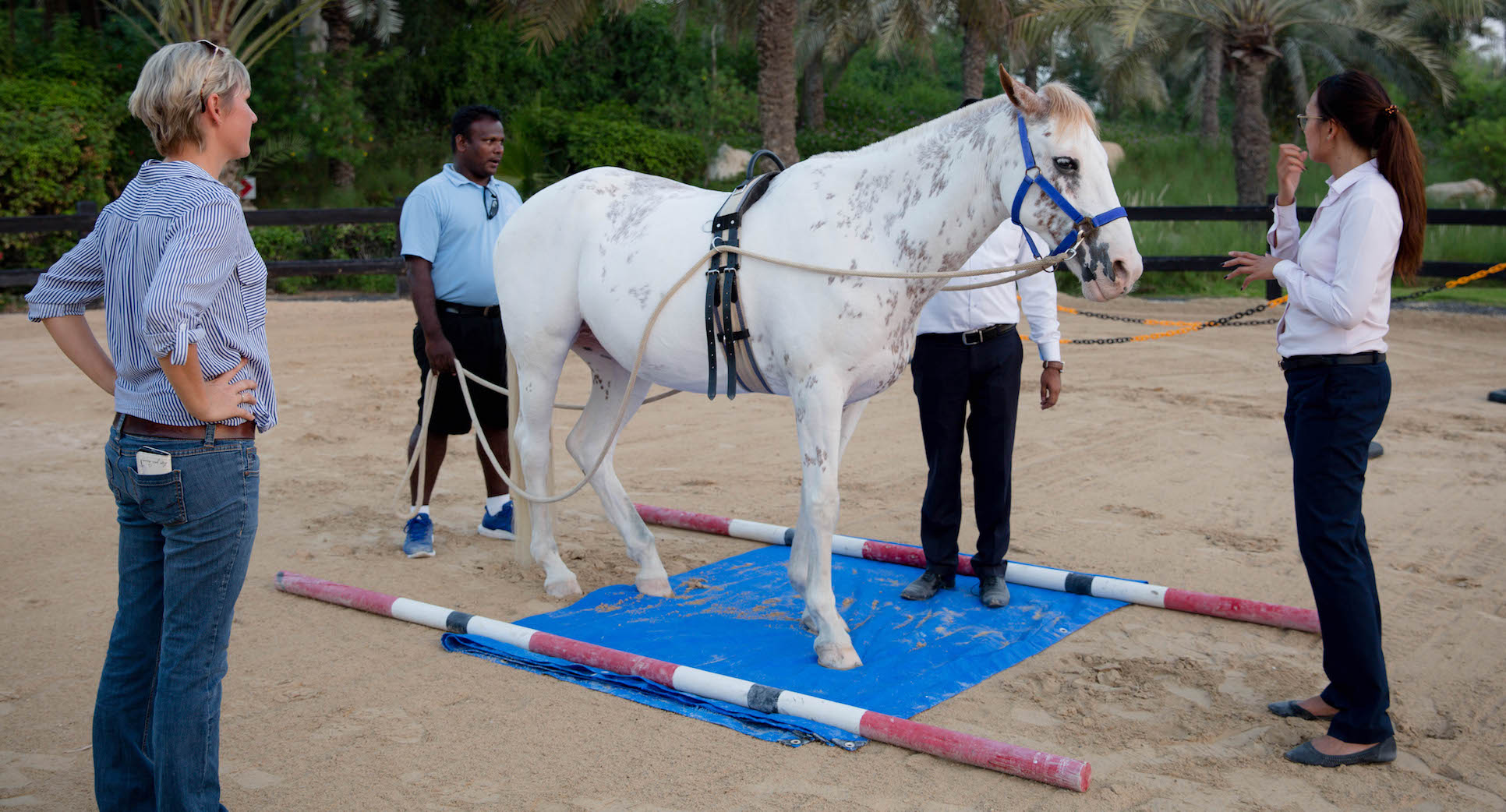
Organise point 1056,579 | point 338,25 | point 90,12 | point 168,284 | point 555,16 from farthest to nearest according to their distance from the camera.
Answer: point 90,12 → point 338,25 → point 555,16 → point 1056,579 → point 168,284

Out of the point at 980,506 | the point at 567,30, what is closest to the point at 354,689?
the point at 980,506

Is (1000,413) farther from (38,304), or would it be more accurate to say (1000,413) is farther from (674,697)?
(38,304)

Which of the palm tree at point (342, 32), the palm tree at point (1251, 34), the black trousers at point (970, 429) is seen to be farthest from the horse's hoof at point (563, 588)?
the palm tree at point (342, 32)

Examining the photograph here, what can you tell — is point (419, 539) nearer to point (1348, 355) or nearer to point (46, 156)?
point (1348, 355)

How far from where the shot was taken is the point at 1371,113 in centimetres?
305

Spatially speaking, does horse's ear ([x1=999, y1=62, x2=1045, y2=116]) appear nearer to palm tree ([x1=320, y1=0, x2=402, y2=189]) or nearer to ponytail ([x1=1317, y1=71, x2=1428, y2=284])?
ponytail ([x1=1317, y1=71, x2=1428, y2=284])

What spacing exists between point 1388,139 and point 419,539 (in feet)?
13.7

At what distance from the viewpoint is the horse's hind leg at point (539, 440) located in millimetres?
4621

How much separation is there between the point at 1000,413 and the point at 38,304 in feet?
10.4

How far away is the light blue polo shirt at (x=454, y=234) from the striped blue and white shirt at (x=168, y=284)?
2.43 m

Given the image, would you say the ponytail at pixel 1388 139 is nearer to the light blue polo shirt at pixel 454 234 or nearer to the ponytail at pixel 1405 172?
the ponytail at pixel 1405 172

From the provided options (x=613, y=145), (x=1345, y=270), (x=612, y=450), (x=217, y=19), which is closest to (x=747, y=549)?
(x=612, y=450)

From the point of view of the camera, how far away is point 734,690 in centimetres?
340

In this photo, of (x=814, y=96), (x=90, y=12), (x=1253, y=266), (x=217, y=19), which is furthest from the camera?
(x=814, y=96)
